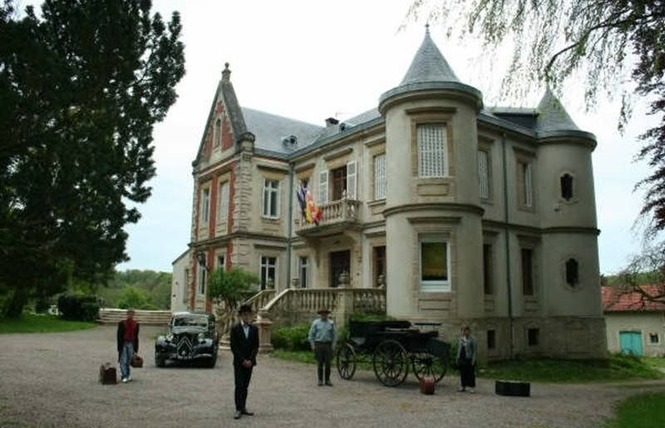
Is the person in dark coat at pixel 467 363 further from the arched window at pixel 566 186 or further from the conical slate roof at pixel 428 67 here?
the arched window at pixel 566 186

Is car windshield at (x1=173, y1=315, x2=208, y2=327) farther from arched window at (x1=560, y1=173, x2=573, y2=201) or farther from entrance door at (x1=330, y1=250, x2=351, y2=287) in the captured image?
arched window at (x1=560, y1=173, x2=573, y2=201)

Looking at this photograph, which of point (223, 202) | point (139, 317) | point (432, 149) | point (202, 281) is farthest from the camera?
point (139, 317)

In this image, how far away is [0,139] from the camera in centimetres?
828

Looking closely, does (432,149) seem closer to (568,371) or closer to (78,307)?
(568,371)

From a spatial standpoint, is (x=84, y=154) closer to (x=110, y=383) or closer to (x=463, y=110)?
(x=110, y=383)

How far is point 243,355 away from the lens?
31.7 feet

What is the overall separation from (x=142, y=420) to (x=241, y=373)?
1.64 meters

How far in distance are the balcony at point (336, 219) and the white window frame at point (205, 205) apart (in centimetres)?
790

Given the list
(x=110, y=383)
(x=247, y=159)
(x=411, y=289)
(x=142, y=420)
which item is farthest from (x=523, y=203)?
(x=142, y=420)

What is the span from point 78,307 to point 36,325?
6.10m

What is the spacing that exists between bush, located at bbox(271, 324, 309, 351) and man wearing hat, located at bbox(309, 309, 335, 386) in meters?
6.04

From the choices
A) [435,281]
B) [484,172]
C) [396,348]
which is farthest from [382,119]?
[396,348]

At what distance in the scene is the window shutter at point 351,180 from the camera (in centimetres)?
2508

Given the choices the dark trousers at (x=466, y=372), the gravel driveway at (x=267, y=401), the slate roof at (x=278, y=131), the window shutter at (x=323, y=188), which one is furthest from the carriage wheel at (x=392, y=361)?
the slate roof at (x=278, y=131)
